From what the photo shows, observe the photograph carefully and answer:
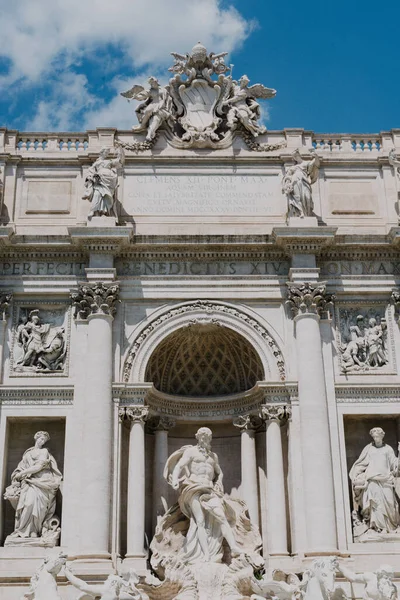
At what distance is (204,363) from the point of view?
918 inches

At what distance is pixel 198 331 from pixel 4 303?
15.5ft

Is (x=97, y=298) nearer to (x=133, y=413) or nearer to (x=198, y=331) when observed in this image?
(x=198, y=331)

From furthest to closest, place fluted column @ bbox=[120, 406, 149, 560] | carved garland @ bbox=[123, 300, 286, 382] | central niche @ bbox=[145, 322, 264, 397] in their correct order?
central niche @ bbox=[145, 322, 264, 397] → carved garland @ bbox=[123, 300, 286, 382] → fluted column @ bbox=[120, 406, 149, 560]

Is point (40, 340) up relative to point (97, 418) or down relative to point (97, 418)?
up

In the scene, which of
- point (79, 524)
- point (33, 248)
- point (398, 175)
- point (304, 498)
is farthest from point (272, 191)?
point (79, 524)

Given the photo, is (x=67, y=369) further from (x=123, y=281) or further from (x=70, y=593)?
(x=70, y=593)

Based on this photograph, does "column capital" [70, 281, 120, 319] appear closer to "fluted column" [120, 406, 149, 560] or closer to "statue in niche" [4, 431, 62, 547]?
"fluted column" [120, 406, 149, 560]

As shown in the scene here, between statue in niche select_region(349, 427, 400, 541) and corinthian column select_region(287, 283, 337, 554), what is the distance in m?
0.88

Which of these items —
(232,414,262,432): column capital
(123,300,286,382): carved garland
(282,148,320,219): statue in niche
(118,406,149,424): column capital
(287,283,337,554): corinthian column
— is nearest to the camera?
(287,283,337,554): corinthian column

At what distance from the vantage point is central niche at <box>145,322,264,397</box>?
22.4 metres

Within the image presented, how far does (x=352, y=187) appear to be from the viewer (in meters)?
23.9

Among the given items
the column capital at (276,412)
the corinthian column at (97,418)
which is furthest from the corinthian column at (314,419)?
the corinthian column at (97,418)

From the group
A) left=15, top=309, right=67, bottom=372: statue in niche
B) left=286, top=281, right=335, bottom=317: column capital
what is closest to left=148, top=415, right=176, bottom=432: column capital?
left=15, top=309, right=67, bottom=372: statue in niche

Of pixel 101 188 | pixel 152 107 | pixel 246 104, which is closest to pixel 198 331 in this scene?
pixel 101 188
